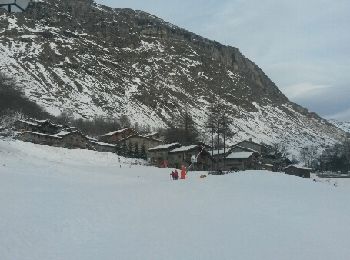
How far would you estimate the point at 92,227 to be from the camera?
1375 cm

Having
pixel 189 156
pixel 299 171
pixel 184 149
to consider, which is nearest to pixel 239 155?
pixel 189 156

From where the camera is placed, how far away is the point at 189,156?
293 ft

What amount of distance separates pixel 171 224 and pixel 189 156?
74.7 metres

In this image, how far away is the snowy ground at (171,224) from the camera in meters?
11.6

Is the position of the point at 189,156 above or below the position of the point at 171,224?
above

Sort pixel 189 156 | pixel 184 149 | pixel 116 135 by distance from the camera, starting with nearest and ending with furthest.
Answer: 1. pixel 189 156
2. pixel 184 149
3. pixel 116 135

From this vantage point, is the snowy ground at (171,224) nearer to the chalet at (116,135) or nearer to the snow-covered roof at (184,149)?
the snow-covered roof at (184,149)

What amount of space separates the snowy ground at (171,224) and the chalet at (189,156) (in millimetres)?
62944

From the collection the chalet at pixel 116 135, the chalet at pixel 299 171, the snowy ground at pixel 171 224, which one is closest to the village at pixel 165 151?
the chalet at pixel 299 171

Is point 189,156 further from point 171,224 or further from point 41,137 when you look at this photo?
point 171,224

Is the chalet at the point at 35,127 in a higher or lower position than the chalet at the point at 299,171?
higher

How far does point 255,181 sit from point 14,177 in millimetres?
13181

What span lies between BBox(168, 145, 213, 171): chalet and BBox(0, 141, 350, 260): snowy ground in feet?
207

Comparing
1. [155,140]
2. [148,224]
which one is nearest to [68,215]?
[148,224]
